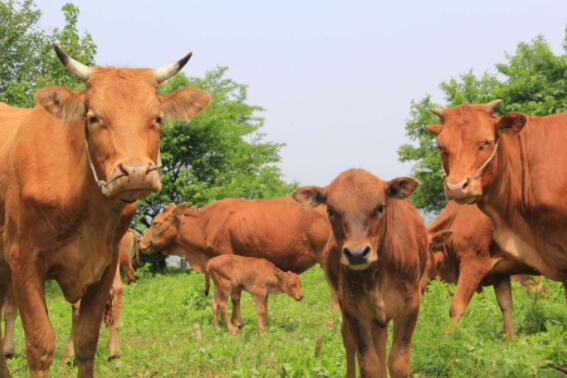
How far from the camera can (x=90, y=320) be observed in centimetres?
598

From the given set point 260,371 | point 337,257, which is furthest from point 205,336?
point 337,257

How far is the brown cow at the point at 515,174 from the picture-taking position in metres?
7.14

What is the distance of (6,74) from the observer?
95.5 ft

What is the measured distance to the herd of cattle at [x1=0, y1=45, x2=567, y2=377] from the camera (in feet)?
17.0

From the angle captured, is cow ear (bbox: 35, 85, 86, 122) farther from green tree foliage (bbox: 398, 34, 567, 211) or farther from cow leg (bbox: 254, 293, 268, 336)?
green tree foliage (bbox: 398, 34, 567, 211)

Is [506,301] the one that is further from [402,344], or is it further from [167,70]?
[167,70]

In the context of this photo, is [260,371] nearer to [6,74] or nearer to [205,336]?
[205,336]

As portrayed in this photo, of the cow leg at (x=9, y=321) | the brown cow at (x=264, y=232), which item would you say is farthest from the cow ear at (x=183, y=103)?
the brown cow at (x=264, y=232)

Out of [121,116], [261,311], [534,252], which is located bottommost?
[261,311]

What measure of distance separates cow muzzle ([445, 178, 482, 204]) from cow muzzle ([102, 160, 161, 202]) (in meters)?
3.39

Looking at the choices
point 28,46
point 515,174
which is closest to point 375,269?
point 515,174

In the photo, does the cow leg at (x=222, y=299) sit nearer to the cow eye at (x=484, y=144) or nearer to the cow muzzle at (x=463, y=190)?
the cow muzzle at (x=463, y=190)

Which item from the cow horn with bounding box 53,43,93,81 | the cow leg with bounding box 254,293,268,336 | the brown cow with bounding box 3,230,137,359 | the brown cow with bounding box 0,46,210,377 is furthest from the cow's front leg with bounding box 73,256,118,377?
the cow leg with bounding box 254,293,268,336

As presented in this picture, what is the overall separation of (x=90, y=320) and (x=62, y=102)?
1.91m
